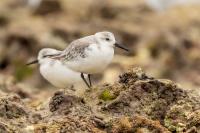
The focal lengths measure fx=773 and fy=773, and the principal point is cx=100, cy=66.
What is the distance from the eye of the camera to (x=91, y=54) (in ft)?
40.5

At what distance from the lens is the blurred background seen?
94.5 feet

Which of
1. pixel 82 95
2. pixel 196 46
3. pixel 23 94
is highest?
pixel 196 46

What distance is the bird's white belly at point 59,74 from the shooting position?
579 inches

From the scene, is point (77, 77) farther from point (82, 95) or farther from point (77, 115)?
point (77, 115)

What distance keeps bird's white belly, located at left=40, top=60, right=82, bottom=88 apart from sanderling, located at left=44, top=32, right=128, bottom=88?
164 centimetres

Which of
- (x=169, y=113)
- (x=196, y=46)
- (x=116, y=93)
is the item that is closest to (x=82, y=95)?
(x=116, y=93)

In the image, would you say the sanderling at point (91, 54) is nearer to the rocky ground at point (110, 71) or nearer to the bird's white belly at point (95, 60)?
the bird's white belly at point (95, 60)

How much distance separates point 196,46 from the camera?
3478 cm

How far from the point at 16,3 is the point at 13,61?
936cm

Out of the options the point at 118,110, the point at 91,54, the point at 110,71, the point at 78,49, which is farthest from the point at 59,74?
the point at 110,71

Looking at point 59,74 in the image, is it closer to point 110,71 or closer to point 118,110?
point 118,110

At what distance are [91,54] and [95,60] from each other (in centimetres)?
17

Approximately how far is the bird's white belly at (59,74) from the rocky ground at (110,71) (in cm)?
40

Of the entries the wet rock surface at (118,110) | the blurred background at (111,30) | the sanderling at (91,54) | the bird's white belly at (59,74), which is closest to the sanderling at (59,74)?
the bird's white belly at (59,74)
